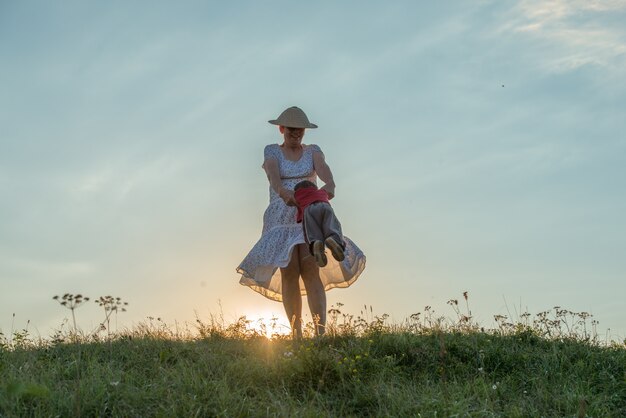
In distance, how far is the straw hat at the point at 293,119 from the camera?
8.72 m

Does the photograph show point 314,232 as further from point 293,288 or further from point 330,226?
point 293,288

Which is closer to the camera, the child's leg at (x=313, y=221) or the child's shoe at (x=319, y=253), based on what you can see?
the child's shoe at (x=319, y=253)

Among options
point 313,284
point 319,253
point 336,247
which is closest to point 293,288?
point 313,284

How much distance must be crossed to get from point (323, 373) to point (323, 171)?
285 cm

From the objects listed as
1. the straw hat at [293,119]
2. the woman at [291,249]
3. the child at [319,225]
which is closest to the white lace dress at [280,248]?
the woman at [291,249]

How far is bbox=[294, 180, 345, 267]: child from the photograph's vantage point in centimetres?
768

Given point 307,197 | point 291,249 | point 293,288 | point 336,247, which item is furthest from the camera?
point 293,288

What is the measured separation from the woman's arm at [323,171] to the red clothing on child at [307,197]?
40 centimetres

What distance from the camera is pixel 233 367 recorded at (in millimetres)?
6832

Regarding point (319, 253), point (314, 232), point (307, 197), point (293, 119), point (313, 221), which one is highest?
point (293, 119)

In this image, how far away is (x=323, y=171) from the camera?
344 inches

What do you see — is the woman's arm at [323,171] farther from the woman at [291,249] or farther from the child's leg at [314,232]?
the child's leg at [314,232]

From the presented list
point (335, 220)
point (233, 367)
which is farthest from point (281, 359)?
point (335, 220)

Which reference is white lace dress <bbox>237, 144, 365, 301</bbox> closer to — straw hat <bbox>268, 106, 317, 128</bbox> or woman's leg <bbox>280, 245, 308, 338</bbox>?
woman's leg <bbox>280, 245, 308, 338</bbox>
